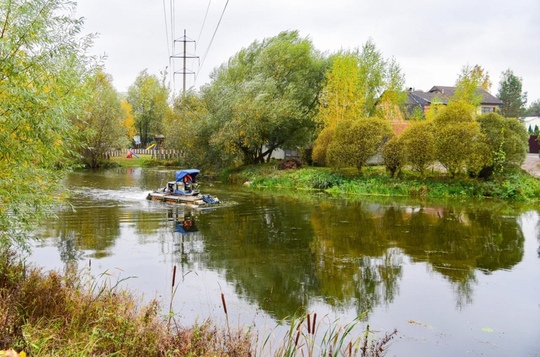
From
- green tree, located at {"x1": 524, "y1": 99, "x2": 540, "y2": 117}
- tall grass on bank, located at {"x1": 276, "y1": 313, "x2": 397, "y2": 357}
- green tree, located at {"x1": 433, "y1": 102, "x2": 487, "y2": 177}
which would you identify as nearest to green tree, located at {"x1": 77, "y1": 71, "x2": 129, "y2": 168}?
green tree, located at {"x1": 433, "y1": 102, "x2": 487, "y2": 177}

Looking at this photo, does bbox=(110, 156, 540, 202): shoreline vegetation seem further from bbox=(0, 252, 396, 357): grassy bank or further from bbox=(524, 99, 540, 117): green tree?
bbox=(524, 99, 540, 117): green tree

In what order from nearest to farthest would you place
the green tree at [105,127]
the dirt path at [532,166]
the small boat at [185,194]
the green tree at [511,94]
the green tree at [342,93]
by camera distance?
the small boat at [185,194] → the dirt path at [532,166] → the green tree at [342,93] → the green tree at [105,127] → the green tree at [511,94]

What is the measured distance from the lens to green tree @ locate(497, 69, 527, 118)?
73562 millimetres

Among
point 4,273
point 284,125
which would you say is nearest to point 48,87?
point 4,273

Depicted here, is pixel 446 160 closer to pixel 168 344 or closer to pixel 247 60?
pixel 247 60

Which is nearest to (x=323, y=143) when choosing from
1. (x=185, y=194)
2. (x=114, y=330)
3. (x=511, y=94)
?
(x=185, y=194)

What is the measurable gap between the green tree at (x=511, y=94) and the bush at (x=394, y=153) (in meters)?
53.6

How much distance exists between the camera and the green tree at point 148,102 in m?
60.8

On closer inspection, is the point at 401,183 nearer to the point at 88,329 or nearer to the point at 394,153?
the point at 394,153

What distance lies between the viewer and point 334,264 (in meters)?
11.9

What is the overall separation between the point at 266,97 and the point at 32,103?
25.9 meters

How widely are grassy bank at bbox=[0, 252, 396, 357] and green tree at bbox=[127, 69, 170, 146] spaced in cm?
5480

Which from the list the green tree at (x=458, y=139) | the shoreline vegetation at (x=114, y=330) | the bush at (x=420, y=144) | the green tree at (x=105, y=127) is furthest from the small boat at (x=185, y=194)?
the green tree at (x=105, y=127)

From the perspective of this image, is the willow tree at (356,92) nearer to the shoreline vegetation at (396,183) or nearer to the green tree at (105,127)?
the shoreline vegetation at (396,183)
